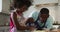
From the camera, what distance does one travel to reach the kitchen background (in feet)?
2.26

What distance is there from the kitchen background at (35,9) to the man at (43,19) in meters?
0.02

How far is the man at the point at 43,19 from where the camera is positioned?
2.31ft

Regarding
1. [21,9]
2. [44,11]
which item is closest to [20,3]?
[21,9]

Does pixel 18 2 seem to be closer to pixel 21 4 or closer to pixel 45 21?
pixel 21 4

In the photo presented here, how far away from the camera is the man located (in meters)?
0.71

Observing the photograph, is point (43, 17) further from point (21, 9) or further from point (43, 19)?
point (21, 9)

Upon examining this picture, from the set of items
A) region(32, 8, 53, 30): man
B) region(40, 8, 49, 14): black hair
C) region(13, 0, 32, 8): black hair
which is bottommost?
region(32, 8, 53, 30): man

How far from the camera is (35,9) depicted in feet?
2.32

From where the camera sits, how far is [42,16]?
719 millimetres

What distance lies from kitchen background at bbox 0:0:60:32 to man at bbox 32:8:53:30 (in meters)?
0.02

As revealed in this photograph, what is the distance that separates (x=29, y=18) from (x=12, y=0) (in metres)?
0.14

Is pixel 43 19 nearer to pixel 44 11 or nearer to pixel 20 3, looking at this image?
pixel 44 11

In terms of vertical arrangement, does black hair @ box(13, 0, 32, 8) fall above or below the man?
above

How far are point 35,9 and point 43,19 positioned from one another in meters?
0.07
